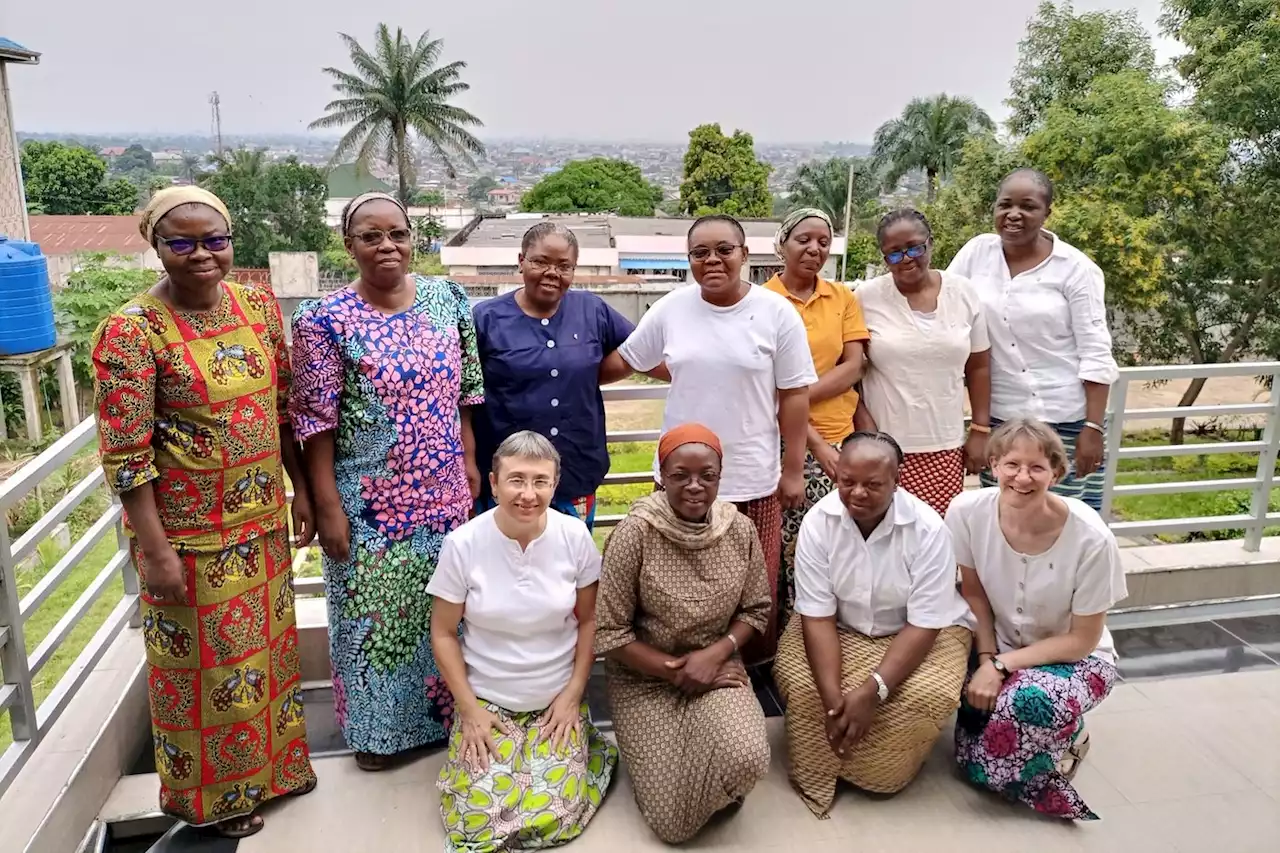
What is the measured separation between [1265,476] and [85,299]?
21.2 m

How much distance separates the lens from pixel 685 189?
124ft

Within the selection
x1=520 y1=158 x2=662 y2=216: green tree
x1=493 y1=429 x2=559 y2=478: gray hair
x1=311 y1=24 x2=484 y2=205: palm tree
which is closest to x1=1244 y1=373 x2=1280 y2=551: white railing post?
x1=493 y1=429 x2=559 y2=478: gray hair

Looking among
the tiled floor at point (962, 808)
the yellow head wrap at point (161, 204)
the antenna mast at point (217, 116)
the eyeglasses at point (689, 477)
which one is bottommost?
the tiled floor at point (962, 808)

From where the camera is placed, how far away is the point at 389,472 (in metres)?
2.62

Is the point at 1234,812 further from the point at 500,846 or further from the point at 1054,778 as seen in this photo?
the point at 500,846

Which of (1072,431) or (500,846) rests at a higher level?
(1072,431)

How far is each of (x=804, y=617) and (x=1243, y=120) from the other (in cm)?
1245

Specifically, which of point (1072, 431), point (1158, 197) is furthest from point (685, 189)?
point (1072, 431)

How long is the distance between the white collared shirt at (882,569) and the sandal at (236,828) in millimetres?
1591

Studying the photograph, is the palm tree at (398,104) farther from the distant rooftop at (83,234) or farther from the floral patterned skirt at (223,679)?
the floral patterned skirt at (223,679)

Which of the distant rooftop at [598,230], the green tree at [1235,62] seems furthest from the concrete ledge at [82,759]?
the distant rooftop at [598,230]

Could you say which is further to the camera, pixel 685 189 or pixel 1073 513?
pixel 685 189

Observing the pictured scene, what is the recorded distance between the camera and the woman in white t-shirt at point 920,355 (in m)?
2.98

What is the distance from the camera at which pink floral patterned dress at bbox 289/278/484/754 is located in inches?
99.3
